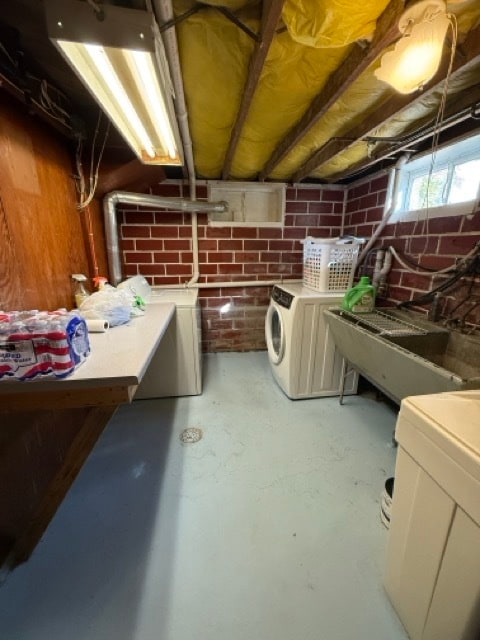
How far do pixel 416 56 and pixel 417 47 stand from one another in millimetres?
32

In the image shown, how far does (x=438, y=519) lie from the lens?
74 centimetres

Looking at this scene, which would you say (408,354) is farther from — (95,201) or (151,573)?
(95,201)

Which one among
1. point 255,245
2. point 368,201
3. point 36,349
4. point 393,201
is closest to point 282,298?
point 255,245

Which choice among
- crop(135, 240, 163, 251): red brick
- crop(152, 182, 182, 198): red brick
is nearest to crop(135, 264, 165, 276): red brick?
crop(135, 240, 163, 251): red brick

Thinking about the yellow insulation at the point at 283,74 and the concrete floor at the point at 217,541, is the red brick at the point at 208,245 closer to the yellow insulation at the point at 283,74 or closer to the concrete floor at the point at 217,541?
the yellow insulation at the point at 283,74

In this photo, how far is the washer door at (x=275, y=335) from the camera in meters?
2.34

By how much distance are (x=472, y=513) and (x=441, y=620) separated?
0.42 metres

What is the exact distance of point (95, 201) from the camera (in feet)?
7.13

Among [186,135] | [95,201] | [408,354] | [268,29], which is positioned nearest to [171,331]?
[95,201]

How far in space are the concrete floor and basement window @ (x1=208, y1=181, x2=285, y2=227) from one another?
81.0 inches

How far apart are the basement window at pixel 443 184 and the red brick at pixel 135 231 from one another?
2.29m

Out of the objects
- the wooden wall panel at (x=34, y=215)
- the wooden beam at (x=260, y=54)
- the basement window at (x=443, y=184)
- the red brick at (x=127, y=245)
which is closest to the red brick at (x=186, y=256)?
the red brick at (x=127, y=245)

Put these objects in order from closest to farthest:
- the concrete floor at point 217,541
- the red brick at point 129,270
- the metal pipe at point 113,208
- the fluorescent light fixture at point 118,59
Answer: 1. the fluorescent light fixture at point 118,59
2. the concrete floor at point 217,541
3. the metal pipe at point 113,208
4. the red brick at point 129,270

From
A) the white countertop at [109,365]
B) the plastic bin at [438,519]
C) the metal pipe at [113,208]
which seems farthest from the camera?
the metal pipe at [113,208]
